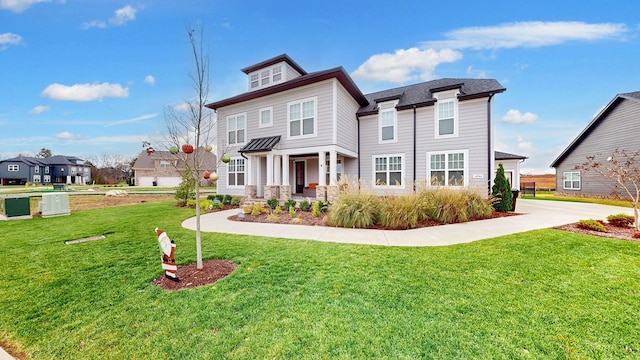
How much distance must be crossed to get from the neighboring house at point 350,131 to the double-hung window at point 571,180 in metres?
13.6

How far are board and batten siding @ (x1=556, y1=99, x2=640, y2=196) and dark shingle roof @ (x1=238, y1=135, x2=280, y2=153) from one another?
19730mm

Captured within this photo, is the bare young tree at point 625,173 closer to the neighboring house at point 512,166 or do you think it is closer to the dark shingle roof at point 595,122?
the dark shingle roof at point 595,122

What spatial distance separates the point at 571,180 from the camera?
18.1 m

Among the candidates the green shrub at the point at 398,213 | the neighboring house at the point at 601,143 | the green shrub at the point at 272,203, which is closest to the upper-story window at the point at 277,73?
the green shrub at the point at 272,203

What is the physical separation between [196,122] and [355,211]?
4.86 m

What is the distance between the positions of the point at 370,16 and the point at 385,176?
8.03 m

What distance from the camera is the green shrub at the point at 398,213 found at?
695cm

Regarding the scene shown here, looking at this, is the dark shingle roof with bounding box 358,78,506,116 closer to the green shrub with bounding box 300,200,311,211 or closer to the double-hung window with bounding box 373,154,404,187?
the double-hung window with bounding box 373,154,404,187

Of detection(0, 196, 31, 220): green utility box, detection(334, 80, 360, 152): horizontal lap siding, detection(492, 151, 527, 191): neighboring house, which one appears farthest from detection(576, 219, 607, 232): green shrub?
detection(0, 196, 31, 220): green utility box

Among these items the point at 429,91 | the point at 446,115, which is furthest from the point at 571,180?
the point at 429,91

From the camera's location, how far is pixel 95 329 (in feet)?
8.30

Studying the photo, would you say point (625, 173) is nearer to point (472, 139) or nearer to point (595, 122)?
point (472, 139)

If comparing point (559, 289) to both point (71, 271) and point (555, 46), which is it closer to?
point (71, 271)

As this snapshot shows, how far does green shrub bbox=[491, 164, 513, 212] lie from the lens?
9.45 m
